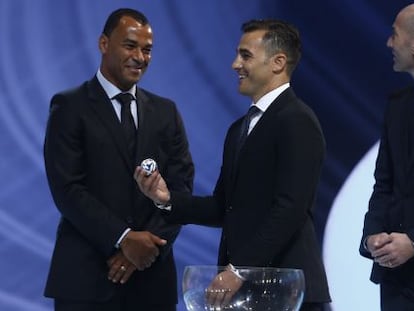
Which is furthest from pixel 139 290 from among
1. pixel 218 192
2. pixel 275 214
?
pixel 275 214

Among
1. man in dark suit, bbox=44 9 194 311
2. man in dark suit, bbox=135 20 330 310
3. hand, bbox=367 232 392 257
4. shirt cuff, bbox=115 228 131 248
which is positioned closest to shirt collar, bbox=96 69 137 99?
man in dark suit, bbox=44 9 194 311

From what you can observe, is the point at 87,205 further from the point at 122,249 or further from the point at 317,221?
the point at 317,221

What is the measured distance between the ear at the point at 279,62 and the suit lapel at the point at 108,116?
762mm

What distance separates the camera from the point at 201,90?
15.2 feet

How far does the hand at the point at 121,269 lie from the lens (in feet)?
11.6

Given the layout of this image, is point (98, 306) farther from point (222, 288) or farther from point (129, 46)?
point (222, 288)

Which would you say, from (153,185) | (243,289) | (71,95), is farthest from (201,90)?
(243,289)

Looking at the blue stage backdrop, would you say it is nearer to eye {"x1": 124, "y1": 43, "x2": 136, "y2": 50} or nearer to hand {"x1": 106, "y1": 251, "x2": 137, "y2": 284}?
eye {"x1": 124, "y1": 43, "x2": 136, "y2": 50}

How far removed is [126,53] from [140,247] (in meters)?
0.76

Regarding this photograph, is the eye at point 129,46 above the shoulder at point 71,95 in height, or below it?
above

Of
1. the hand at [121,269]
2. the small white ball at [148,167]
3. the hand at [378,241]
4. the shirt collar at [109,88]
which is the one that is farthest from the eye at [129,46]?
the hand at [378,241]

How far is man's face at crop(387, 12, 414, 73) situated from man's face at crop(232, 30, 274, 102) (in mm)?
396

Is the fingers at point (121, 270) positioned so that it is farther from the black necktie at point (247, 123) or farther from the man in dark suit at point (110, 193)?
the black necktie at point (247, 123)

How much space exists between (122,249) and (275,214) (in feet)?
2.79
